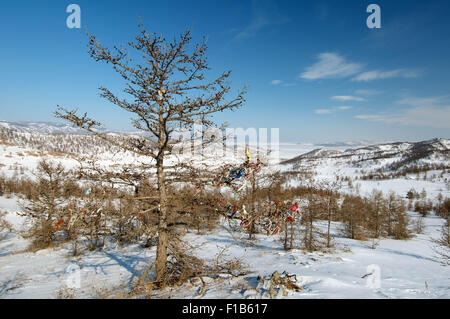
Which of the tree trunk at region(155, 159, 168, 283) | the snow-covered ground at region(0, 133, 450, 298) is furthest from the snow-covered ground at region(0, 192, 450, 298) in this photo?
the tree trunk at region(155, 159, 168, 283)

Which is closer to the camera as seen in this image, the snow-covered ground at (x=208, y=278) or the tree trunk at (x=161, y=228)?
the tree trunk at (x=161, y=228)

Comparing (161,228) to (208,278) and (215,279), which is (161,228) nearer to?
(208,278)

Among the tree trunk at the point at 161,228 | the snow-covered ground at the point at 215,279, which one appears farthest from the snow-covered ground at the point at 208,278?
the tree trunk at the point at 161,228

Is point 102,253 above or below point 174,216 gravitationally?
below

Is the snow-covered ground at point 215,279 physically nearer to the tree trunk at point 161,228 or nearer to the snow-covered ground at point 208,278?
the snow-covered ground at point 208,278

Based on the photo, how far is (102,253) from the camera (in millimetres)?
16406

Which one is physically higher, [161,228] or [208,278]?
[161,228]

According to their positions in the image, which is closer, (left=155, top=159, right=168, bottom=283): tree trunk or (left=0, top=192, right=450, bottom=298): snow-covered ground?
(left=155, top=159, right=168, bottom=283): tree trunk

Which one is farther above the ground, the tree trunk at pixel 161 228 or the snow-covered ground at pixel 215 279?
the tree trunk at pixel 161 228

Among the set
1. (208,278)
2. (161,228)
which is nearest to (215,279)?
(208,278)

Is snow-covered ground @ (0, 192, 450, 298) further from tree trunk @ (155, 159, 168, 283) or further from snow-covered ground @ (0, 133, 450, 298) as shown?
tree trunk @ (155, 159, 168, 283)
